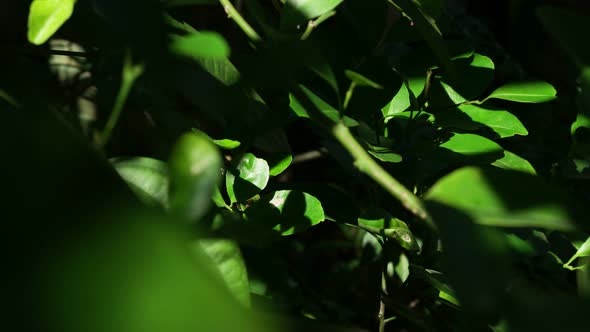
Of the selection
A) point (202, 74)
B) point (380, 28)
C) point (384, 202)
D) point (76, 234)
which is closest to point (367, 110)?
point (380, 28)

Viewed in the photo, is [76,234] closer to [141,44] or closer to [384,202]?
[141,44]

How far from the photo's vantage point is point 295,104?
1.47ft

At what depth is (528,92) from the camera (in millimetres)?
642

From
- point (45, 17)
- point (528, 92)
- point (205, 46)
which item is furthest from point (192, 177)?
point (528, 92)

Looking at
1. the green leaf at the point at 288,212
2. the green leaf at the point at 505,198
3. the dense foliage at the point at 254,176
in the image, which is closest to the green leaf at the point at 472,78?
the dense foliage at the point at 254,176

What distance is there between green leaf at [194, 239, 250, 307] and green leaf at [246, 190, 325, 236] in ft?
0.45

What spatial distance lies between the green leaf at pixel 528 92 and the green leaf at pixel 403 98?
78 mm

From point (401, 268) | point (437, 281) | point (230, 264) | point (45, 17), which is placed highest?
point (45, 17)

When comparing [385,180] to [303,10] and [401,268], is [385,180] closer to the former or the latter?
[303,10]

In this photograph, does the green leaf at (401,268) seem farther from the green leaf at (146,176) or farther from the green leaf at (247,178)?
the green leaf at (146,176)

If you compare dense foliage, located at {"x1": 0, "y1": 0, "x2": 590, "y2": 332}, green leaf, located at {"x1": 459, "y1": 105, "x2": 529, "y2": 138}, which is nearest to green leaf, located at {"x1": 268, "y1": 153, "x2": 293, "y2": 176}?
dense foliage, located at {"x1": 0, "y1": 0, "x2": 590, "y2": 332}

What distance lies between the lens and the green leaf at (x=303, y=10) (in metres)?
0.43

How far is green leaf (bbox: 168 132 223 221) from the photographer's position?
0.27 metres

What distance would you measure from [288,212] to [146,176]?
0.42 ft
